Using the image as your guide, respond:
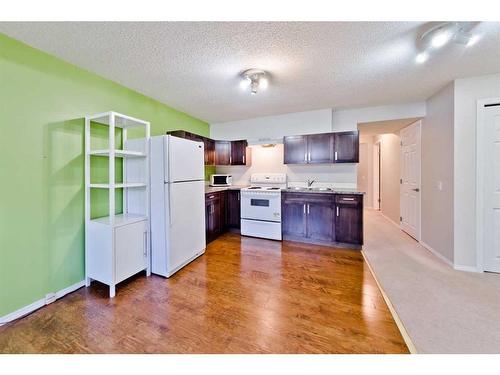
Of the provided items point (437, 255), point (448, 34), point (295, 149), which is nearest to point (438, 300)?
point (437, 255)

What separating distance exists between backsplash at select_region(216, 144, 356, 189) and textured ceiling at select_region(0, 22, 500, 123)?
142 centimetres

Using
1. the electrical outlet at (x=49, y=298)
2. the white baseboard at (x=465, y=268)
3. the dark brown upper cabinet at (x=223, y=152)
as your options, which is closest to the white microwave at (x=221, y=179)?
the dark brown upper cabinet at (x=223, y=152)

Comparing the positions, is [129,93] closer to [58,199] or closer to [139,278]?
[58,199]

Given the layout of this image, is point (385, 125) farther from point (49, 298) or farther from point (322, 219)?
point (49, 298)

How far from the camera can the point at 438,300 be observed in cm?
198

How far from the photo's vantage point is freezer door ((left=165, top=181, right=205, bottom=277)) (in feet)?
8.20

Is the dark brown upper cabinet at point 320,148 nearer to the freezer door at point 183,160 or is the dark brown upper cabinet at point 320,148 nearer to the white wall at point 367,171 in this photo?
the freezer door at point 183,160

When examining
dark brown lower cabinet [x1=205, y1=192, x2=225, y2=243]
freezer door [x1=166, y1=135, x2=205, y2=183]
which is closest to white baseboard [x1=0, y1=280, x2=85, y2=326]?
freezer door [x1=166, y1=135, x2=205, y2=183]

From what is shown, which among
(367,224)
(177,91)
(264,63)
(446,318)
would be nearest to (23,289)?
(177,91)

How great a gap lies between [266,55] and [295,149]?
7.07 feet

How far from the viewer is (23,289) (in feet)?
5.98

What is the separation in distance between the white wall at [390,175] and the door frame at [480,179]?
2182 millimetres

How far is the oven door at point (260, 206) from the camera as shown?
3781 millimetres

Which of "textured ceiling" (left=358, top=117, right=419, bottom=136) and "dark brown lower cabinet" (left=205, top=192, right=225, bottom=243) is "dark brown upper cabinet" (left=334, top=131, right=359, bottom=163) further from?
"dark brown lower cabinet" (left=205, top=192, right=225, bottom=243)
